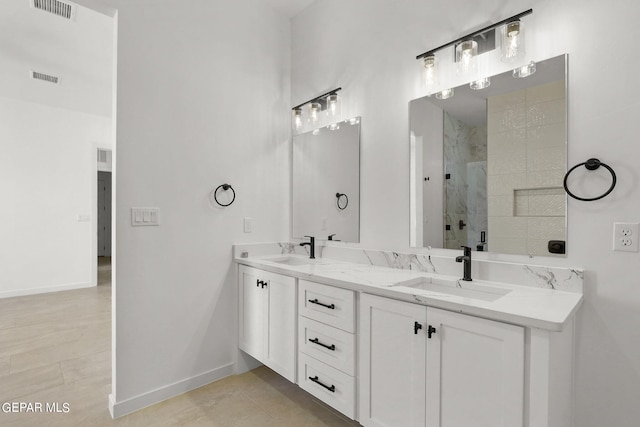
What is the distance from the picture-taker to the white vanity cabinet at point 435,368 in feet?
3.78

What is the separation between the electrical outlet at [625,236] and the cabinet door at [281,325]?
1.56m

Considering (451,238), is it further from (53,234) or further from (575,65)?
(53,234)

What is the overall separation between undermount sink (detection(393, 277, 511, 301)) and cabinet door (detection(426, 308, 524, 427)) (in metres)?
0.39

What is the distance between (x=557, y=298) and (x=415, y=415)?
30.3 inches

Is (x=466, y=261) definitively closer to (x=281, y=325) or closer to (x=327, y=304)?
(x=327, y=304)

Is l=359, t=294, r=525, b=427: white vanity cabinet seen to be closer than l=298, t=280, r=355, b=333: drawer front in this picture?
Yes

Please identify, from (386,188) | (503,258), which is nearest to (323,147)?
(386,188)

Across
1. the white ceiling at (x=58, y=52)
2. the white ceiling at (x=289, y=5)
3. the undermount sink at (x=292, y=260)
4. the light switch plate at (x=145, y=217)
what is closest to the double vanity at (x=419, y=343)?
the undermount sink at (x=292, y=260)

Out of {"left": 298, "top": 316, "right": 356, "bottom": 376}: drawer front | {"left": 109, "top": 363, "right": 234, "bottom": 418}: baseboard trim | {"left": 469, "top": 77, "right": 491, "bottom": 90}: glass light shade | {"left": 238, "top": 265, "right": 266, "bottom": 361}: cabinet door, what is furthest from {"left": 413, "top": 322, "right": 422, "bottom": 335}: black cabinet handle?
{"left": 109, "top": 363, "right": 234, "bottom": 418}: baseboard trim

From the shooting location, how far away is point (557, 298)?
1.37 meters

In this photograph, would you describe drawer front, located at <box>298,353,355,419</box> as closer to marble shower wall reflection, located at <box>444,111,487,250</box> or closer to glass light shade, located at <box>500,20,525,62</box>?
marble shower wall reflection, located at <box>444,111,487,250</box>

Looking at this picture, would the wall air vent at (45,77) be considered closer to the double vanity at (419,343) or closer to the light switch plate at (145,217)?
the light switch plate at (145,217)

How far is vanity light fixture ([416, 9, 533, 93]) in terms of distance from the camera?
160 centimetres

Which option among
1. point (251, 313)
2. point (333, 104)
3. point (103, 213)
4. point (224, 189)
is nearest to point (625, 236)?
point (333, 104)
